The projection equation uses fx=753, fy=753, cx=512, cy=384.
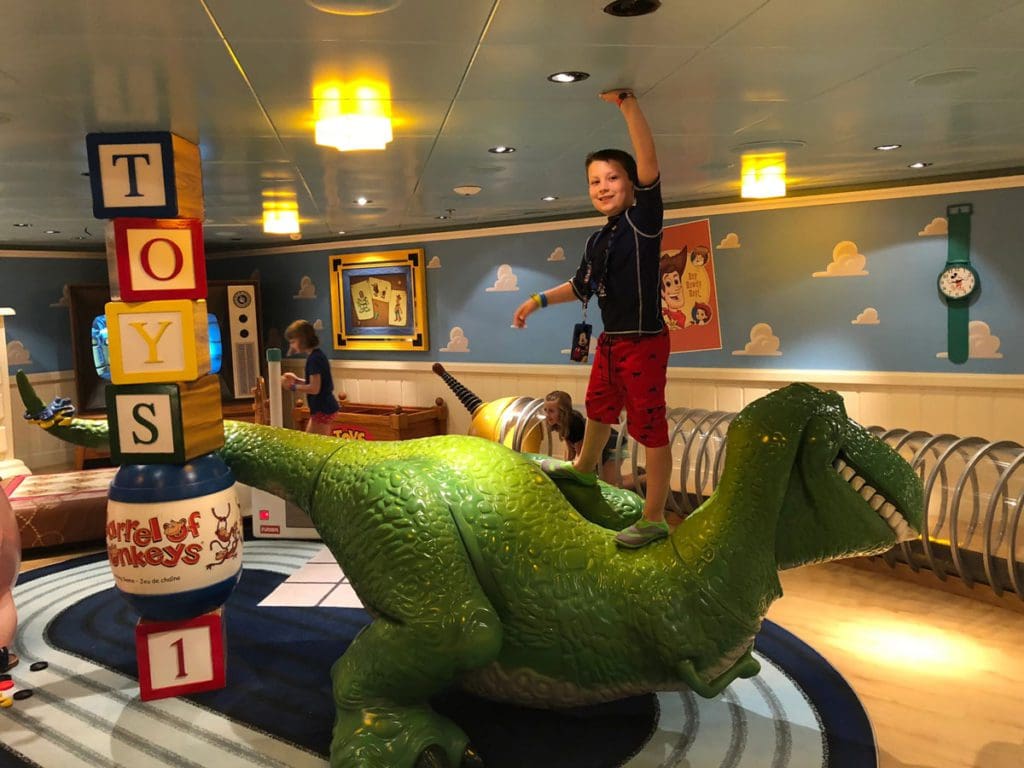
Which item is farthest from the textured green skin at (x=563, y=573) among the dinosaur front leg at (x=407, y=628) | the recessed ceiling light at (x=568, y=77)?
the recessed ceiling light at (x=568, y=77)

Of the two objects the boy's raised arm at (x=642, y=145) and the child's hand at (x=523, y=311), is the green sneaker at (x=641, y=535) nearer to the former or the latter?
the child's hand at (x=523, y=311)

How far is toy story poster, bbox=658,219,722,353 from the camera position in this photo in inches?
223

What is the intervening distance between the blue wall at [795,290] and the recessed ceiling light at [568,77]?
131 inches

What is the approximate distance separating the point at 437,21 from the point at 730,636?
1.81 metres

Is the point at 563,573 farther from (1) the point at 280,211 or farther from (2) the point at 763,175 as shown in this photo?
(1) the point at 280,211

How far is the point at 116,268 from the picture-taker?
2.50 m

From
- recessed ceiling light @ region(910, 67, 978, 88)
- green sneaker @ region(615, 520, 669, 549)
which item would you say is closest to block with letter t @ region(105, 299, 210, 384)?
green sneaker @ region(615, 520, 669, 549)

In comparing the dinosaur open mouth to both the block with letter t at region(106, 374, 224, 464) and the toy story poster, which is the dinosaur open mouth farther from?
the toy story poster

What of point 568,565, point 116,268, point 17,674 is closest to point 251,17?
point 116,268

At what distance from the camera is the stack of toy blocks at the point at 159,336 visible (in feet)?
8.18

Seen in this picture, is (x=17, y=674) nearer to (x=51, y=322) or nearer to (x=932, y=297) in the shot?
(x=932, y=297)

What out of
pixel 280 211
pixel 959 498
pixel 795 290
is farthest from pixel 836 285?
pixel 280 211

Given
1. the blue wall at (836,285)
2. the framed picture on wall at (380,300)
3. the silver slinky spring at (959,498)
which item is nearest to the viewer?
the silver slinky spring at (959,498)

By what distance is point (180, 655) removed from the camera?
2.71 metres
